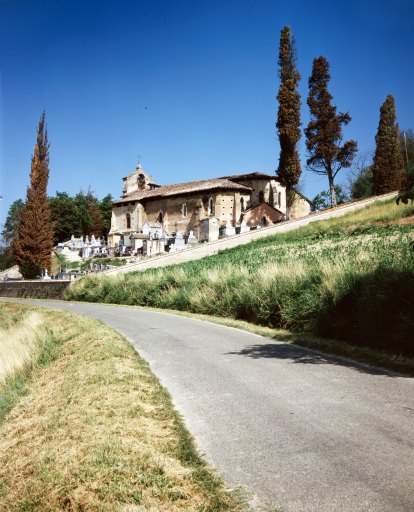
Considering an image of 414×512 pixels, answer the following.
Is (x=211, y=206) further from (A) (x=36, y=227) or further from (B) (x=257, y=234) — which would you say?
(A) (x=36, y=227)

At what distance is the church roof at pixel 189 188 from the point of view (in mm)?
58438

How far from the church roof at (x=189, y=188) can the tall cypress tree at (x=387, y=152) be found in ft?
62.2

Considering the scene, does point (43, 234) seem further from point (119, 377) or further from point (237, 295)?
point (119, 377)

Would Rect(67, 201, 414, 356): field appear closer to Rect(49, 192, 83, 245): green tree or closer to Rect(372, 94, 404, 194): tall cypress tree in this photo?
Rect(372, 94, 404, 194): tall cypress tree

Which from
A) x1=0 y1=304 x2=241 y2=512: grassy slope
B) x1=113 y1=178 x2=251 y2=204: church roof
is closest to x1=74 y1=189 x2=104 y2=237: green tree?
x1=113 y1=178 x2=251 y2=204: church roof

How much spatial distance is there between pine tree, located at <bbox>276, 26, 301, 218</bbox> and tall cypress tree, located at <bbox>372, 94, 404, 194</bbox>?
12.2 metres

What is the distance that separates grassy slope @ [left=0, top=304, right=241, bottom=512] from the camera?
2.80 metres

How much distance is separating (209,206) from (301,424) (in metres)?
56.3

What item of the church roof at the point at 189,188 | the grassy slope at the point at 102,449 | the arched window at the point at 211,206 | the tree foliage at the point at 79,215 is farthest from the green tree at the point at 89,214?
the grassy slope at the point at 102,449

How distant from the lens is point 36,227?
41406 mm

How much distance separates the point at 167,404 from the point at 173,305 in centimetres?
1296

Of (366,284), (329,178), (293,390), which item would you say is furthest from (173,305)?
(329,178)

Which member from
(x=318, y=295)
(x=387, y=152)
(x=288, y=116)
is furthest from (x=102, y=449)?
(x=387, y=152)

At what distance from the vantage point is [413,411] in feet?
13.2
